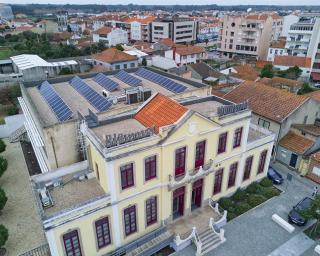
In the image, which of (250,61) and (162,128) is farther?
(250,61)

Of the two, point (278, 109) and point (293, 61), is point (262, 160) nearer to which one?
point (278, 109)

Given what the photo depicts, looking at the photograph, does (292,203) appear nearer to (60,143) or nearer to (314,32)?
(60,143)

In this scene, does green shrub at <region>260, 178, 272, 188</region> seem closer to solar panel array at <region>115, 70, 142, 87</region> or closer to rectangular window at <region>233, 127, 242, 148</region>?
rectangular window at <region>233, 127, 242, 148</region>

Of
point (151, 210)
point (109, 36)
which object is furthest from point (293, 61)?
point (109, 36)

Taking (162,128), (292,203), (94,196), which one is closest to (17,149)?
(94,196)

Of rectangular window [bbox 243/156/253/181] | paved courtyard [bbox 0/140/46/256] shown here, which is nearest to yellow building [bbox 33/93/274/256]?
rectangular window [bbox 243/156/253/181]

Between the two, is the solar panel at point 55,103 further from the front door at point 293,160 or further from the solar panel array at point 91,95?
the front door at point 293,160
